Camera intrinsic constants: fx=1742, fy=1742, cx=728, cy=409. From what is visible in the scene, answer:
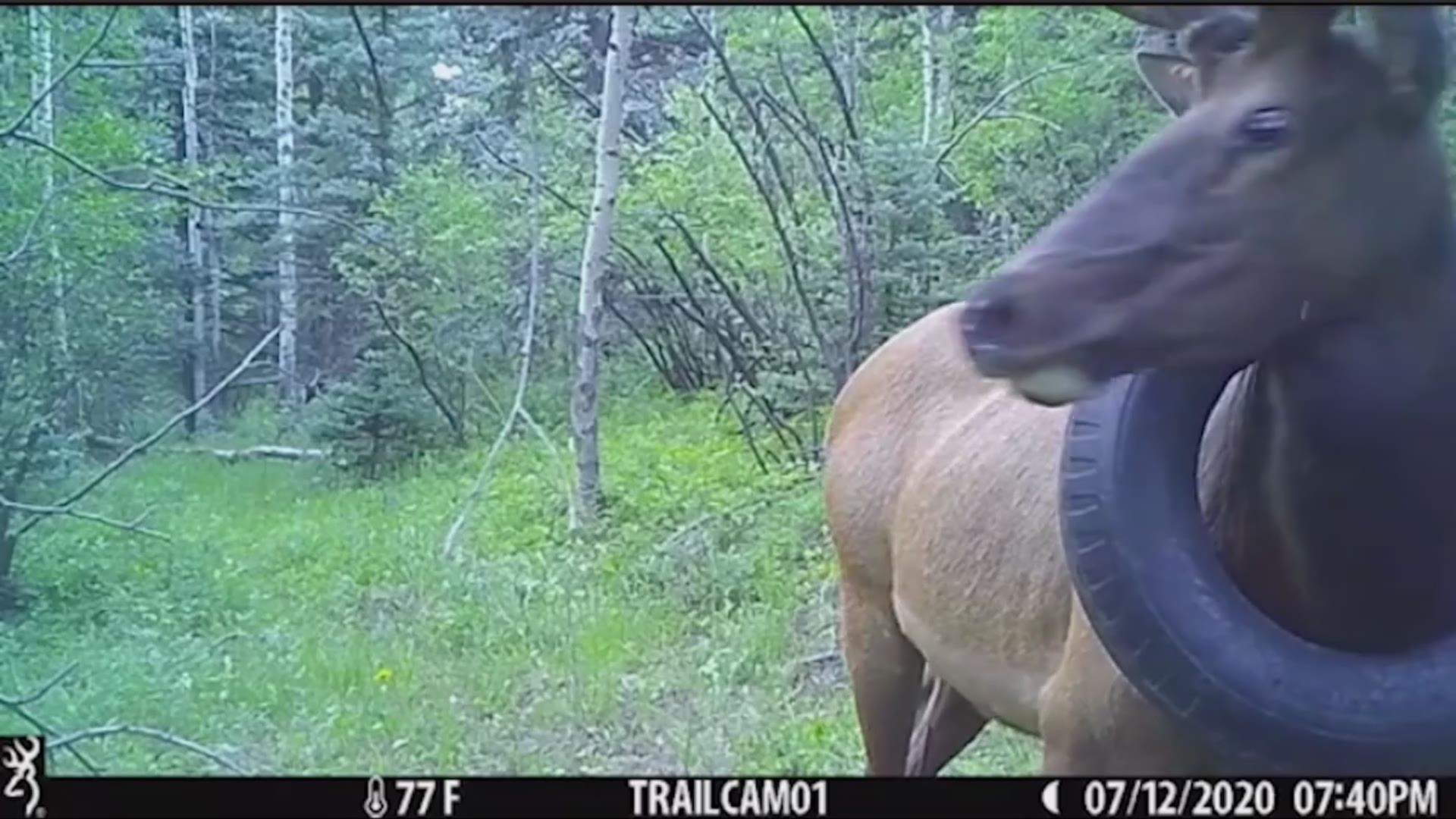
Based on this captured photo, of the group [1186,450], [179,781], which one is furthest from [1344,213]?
[179,781]

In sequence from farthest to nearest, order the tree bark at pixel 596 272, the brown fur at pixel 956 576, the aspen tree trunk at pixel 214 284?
the tree bark at pixel 596 272, the aspen tree trunk at pixel 214 284, the brown fur at pixel 956 576

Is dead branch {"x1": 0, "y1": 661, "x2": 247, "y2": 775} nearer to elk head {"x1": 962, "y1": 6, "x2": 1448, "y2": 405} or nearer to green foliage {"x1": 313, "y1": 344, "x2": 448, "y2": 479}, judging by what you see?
elk head {"x1": 962, "y1": 6, "x2": 1448, "y2": 405}

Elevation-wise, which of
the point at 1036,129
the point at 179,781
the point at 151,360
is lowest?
the point at 151,360

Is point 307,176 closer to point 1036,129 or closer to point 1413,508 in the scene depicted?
point 1036,129

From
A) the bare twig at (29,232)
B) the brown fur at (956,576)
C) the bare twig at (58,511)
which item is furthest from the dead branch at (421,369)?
the brown fur at (956,576)

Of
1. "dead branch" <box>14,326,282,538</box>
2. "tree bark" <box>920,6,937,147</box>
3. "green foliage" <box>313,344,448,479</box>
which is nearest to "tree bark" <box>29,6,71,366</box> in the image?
"dead branch" <box>14,326,282,538</box>

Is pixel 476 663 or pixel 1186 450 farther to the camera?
pixel 476 663

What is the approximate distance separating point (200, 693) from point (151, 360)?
0.90m

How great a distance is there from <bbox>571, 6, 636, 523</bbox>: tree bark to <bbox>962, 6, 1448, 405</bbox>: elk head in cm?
228

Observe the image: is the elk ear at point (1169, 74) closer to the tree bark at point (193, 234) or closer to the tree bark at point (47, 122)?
the tree bark at point (47, 122)

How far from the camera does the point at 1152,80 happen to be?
1.53 m

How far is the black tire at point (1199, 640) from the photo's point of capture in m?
1.29

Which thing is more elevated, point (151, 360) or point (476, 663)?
point (151, 360)

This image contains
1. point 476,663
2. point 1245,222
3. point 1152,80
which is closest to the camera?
point 1245,222
